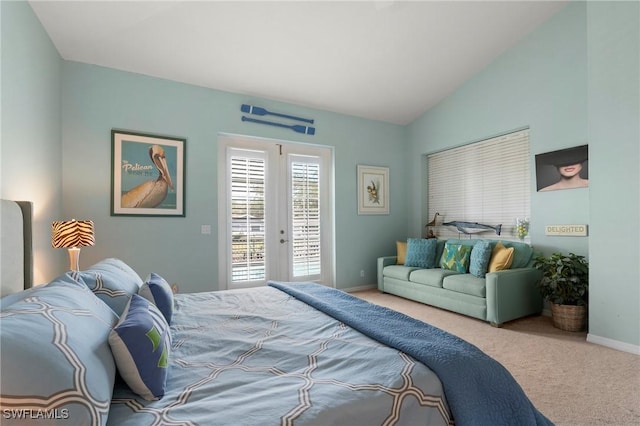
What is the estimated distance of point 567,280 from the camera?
10.3 feet

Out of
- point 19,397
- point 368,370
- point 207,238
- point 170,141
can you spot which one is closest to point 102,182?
point 170,141

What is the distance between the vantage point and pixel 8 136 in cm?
207

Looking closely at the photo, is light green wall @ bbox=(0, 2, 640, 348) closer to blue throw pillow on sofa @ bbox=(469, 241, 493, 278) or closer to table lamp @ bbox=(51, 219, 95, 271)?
table lamp @ bbox=(51, 219, 95, 271)

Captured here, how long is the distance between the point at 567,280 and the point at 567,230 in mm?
656

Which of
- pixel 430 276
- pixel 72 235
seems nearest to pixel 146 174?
pixel 72 235

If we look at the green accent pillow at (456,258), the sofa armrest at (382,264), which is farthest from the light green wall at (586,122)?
the sofa armrest at (382,264)

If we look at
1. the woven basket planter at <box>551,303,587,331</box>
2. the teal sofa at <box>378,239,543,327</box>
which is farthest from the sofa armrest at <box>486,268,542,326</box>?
the woven basket planter at <box>551,303,587,331</box>

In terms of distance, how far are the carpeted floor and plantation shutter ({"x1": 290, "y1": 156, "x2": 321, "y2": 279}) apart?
1.86m

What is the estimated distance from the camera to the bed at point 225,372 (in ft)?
2.54

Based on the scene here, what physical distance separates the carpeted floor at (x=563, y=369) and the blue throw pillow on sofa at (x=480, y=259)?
0.55 m

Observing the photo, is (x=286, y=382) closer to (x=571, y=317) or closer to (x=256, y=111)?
(x=571, y=317)

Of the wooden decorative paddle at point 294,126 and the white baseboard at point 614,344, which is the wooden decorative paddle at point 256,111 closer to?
the wooden decorative paddle at point 294,126

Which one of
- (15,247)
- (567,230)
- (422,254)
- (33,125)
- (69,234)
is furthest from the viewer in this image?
(422,254)

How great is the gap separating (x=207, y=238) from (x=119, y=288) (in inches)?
95.0
